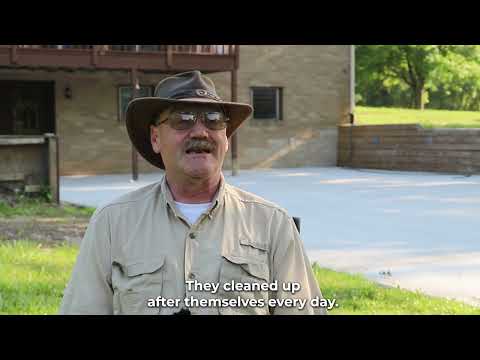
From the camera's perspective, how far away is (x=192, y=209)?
3035 mm

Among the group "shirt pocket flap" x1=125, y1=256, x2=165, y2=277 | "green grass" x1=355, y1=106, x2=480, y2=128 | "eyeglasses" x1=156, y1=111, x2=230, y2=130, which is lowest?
"green grass" x1=355, y1=106, x2=480, y2=128

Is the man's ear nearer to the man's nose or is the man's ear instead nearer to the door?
the man's nose

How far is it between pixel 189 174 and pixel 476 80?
1413 inches

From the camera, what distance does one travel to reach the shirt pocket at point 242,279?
9.32 feet

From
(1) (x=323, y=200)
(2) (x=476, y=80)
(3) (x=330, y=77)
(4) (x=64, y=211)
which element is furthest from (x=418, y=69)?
(4) (x=64, y=211)

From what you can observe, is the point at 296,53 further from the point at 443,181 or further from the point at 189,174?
the point at 189,174

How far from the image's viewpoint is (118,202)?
3.02 m

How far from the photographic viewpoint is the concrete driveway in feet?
25.1

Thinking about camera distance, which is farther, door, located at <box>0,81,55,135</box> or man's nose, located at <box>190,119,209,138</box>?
door, located at <box>0,81,55,135</box>

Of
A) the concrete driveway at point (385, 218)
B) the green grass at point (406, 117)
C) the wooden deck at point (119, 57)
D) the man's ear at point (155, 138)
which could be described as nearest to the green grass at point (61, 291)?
the concrete driveway at point (385, 218)

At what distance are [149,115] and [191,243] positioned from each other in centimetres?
61

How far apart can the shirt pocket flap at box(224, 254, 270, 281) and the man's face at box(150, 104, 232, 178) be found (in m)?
0.36

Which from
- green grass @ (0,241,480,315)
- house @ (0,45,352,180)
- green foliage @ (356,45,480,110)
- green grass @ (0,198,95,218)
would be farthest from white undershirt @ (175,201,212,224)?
green foliage @ (356,45,480,110)

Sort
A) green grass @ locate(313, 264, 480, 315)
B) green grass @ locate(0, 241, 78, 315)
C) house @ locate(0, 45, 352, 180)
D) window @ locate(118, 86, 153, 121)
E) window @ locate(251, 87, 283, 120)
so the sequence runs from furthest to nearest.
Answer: window @ locate(251, 87, 283, 120), window @ locate(118, 86, 153, 121), house @ locate(0, 45, 352, 180), green grass @ locate(0, 241, 78, 315), green grass @ locate(313, 264, 480, 315)
